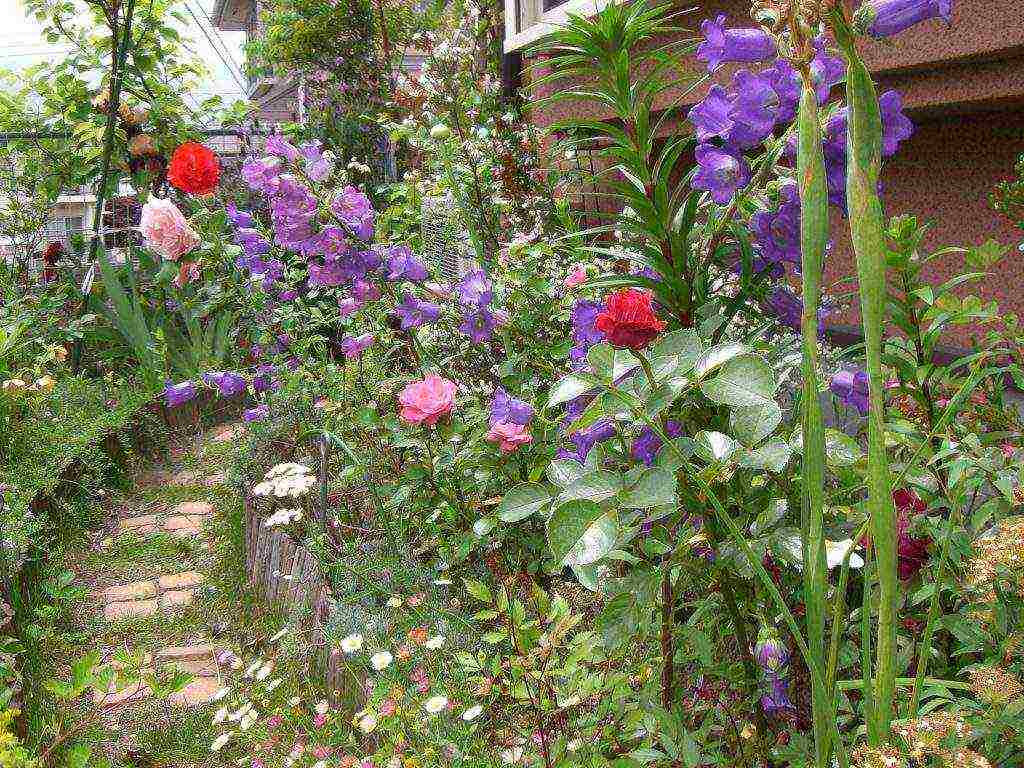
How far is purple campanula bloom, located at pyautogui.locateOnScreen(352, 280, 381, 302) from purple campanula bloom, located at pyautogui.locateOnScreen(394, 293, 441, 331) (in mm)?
89

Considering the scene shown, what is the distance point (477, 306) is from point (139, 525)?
2.34 m

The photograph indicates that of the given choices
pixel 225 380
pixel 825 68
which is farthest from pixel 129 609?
pixel 825 68

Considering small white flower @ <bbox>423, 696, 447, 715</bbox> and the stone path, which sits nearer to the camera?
small white flower @ <bbox>423, 696, 447, 715</bbox>

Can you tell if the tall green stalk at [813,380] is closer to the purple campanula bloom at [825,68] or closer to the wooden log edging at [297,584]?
the purple campanula bloom at [825,68]

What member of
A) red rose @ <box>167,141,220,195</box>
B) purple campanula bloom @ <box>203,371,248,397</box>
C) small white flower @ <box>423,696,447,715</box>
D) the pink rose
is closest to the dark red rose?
small white flower @ <box>423,696,447,715</box>

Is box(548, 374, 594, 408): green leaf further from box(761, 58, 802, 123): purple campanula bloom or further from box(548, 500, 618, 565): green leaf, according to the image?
box(761, 58, 802, 123): purple campanula bloom

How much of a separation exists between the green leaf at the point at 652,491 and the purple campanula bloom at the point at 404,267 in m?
1.23

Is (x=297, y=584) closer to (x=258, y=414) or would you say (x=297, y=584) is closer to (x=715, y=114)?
(x=258, y=414)

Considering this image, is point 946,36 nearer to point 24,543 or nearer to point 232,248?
point 232,248

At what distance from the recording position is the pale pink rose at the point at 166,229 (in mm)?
3566

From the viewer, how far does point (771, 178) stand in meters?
1.20

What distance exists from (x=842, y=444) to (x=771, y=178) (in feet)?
1.30

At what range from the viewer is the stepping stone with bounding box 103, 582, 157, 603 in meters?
3.15

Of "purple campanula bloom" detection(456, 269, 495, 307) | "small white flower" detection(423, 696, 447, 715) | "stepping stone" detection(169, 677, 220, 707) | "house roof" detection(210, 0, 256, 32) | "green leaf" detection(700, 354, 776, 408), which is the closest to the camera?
"green leaf" detection(700, 354, 776, 408)
